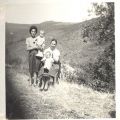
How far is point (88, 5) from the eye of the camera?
780 millimetres

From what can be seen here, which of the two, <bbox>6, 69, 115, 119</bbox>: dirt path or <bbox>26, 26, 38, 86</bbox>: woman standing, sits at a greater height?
<bbox>26, 26, 38, 86</bbox>: woman standing

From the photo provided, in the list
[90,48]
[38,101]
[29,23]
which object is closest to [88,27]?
[90,48]

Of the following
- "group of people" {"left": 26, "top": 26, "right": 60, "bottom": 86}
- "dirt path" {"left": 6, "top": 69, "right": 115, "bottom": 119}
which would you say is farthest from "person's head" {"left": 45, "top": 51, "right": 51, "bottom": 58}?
"dirt path" {"left": 6, "top": 69, "right": 115, "bottom": 119}

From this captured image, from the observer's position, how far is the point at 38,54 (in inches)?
30.9

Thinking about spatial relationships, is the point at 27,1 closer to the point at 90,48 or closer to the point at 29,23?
the point at 29,23

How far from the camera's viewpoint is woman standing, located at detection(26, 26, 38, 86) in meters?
0.78

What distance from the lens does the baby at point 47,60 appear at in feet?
2.56

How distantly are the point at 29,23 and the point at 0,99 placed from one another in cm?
29

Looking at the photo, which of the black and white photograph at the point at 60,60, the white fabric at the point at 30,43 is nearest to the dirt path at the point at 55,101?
the black and white photograph at the point at 60,60

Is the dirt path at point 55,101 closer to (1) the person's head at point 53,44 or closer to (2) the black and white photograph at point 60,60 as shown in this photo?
(2) the black and white photograph at point 60,60

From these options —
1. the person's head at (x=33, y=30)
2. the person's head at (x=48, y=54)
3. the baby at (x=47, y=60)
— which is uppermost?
the person's head at (x=33, y=30)

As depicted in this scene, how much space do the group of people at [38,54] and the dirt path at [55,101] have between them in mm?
44

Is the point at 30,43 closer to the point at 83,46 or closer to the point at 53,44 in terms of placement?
the point at 53,44

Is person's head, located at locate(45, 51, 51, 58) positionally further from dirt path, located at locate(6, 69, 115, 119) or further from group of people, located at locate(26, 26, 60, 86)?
dirt path, located at locate(6, 69, 115, 119)
